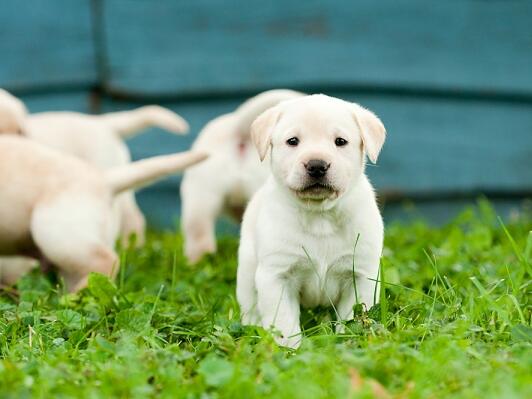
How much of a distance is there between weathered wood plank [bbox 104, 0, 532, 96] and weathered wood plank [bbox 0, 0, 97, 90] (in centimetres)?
27

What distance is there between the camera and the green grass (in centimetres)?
219

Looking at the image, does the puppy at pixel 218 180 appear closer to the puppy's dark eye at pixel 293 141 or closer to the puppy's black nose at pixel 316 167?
the puppy's dark eye at pixel 293 141

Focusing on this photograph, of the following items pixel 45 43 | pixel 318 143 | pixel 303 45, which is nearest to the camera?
pixel 318 143

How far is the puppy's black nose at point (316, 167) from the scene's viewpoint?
9.48 ft

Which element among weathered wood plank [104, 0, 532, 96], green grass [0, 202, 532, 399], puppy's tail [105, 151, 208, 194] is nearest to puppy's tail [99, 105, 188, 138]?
weathered wood plank [104, 0, 532, 96]

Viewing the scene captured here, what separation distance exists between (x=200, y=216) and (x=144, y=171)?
0.59 metres

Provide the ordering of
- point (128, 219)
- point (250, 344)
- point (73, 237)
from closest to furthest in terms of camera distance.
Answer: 1. point (250, 344)
2. point (73, 237)
3. point (128, 219)

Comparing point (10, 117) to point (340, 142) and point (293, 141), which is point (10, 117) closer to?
point (293, 141)

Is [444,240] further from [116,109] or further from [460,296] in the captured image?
[116,109]

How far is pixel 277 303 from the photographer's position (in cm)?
302

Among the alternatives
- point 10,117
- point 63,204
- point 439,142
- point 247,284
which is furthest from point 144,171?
point 439,142

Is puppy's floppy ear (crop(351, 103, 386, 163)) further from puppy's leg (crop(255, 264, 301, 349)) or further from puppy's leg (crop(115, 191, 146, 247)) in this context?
puppy's leg (crop(115, 191, 146, 247))

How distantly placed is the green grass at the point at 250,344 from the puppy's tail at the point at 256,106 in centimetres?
87


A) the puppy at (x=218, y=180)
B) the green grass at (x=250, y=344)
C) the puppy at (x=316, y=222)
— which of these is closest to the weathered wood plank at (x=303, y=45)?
the puppy at (x=218, y=180)
